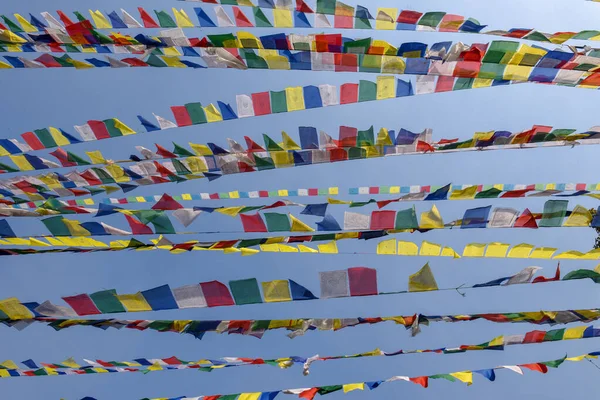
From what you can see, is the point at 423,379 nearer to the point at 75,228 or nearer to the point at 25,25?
the point at 75,228

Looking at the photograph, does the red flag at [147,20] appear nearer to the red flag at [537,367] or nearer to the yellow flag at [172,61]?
the yellow flag at [172,61]

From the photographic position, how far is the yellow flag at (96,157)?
25.7ft

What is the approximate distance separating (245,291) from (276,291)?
1.20 ft

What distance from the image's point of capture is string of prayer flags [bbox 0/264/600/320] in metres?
5.91

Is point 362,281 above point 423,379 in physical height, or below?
above

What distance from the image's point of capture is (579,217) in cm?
658

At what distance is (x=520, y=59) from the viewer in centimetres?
677

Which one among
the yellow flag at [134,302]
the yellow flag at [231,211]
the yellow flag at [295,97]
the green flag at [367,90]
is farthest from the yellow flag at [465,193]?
the yellow flag at [134,302]

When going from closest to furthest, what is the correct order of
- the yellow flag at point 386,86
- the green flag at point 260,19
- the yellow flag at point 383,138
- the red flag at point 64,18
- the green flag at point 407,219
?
the green flag at point 407,219
the yellow flag at point 386,86
the green flag at point 260,19
the yellow flag at point 383,138
the red flag at point 64,18

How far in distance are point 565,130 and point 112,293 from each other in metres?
6.06

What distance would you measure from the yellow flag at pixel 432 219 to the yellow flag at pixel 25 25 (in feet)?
20.0

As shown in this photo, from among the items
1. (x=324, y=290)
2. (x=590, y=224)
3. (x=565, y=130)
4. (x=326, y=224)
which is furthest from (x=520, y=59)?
(x=324, y=290)

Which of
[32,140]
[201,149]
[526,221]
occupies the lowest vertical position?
[526,221]

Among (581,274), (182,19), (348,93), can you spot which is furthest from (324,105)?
(581,274)
